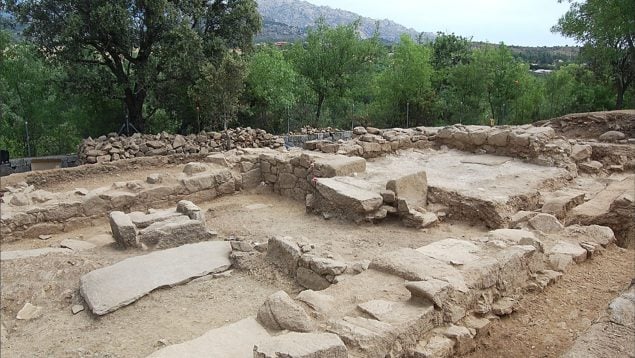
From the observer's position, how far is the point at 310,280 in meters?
5.22

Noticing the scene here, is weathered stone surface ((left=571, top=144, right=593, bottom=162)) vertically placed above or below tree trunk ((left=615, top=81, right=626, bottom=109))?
below

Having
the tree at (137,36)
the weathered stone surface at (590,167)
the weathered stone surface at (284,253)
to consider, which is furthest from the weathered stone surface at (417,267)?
the tree at (137,36)

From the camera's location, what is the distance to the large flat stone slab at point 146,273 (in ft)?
15.7

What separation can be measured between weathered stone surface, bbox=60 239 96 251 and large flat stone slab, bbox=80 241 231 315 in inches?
57.2

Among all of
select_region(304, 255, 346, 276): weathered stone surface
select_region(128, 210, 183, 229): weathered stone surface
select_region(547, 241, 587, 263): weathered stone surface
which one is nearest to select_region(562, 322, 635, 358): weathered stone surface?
→ select_region(547, 241, 587, 263): weathered stone surface

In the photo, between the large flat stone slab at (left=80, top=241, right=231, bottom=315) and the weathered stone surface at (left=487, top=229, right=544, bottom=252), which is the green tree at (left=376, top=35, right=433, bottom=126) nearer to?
the weathered stone surface at (left=487, top=229, right=544, bottom=252)

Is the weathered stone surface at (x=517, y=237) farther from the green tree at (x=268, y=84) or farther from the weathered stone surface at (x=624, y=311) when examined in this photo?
the green tree at (x=268, y=84)

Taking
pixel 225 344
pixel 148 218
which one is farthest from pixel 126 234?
pixel 225 344

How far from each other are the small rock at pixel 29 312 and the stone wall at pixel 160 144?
870 centimetres

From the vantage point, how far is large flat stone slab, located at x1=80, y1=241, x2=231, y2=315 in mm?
4793

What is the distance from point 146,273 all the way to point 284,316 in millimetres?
2291

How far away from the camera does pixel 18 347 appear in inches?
168

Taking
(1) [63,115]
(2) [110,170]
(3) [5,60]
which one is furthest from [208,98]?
(3) [5,60]

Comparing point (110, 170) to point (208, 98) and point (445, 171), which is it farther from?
point (445, 171)
